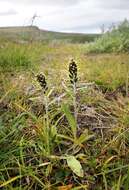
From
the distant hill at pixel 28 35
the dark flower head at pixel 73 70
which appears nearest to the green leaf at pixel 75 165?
the dark flower head at pixel 73 70

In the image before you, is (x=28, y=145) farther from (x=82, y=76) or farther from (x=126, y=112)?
(x=82, y=76)

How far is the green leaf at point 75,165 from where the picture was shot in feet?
9.37

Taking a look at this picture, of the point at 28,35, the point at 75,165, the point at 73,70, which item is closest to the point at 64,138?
the point at 75,165

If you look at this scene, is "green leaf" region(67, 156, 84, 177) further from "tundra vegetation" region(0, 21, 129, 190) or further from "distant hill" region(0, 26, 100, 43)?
"distant hill" region(0, 26, 100, 43)

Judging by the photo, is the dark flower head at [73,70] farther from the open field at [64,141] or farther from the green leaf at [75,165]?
→ the green leaf at [75,165]

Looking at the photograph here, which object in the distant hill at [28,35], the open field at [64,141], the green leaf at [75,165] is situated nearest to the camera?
the green leaf at [75,165]

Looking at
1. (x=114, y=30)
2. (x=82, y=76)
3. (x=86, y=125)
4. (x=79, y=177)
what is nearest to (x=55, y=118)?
(x=86, y=125)

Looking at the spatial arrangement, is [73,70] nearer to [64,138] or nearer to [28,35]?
[64,138]

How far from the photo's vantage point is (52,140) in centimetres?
322

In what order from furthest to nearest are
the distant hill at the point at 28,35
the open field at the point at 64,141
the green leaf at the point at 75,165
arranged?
1. the distant hill at the point at 28,35
2. the open field at the point at 64,141
3. the green leaf at the point at 75,165

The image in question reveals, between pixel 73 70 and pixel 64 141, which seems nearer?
pixel 73 70

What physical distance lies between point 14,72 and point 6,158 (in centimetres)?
197

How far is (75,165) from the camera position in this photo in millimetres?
2918

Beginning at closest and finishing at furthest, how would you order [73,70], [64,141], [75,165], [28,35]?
[75,165], [73,70], [64,141], [28,35]
